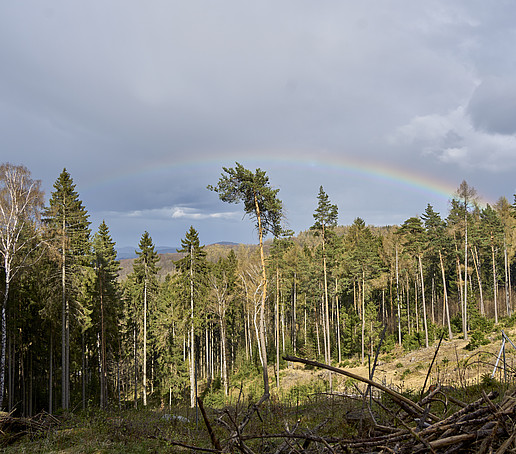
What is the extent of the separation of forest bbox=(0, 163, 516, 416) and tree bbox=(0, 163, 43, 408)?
0.19 ft

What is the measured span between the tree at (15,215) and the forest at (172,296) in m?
0.06

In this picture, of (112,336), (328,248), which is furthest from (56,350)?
(328,248)

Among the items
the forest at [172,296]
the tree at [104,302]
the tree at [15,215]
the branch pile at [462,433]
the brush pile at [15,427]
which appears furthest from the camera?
the tree at [104,302]

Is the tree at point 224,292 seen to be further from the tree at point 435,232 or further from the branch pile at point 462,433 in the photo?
the branch pile at point 462,433

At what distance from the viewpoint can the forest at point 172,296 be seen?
17094 millimetres

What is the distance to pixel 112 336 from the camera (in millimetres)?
27203

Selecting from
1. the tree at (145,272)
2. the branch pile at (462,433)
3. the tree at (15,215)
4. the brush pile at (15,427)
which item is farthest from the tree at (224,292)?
the branch pile at (462,433)

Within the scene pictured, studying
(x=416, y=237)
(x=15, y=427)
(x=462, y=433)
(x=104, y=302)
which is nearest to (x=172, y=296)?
(x=104, y=302)

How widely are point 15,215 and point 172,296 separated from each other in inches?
576

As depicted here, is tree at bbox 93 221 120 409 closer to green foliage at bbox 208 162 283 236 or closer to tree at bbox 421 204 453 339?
green foliage at bbox 208 162 283 236

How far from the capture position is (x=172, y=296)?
27.9 m

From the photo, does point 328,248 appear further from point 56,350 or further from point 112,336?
point 56,350

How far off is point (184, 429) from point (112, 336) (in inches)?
860

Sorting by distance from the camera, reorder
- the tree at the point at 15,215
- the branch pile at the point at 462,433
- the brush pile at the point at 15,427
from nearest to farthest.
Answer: the branch pile at the point at 462,433, the brush pile at the point at 15,427, the tree at the point at 15,215
